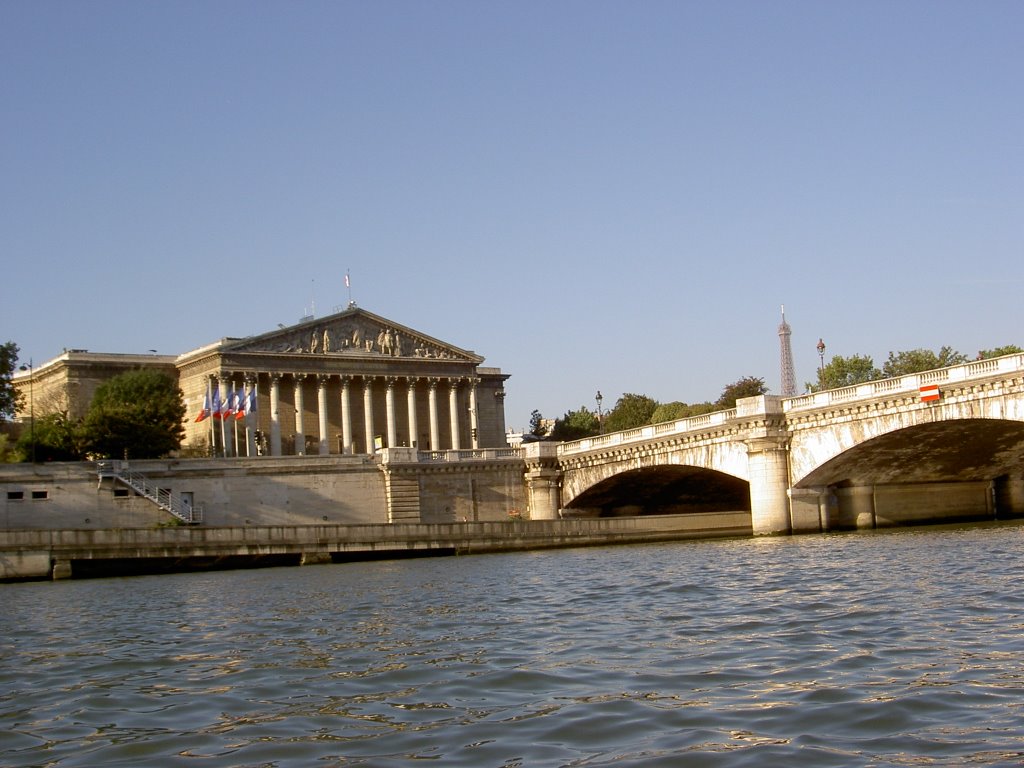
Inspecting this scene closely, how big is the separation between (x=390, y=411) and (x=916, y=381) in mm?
50743

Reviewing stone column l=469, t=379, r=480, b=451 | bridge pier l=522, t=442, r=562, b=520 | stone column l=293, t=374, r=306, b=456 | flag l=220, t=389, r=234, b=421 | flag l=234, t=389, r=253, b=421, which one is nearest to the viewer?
bridge pier l=522, t=442, r=562, b=520

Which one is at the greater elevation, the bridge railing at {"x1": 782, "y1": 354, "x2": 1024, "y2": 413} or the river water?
the bridge railing at {"x1": 782, "y1": 354, "x2": 1024, "y2": 413}

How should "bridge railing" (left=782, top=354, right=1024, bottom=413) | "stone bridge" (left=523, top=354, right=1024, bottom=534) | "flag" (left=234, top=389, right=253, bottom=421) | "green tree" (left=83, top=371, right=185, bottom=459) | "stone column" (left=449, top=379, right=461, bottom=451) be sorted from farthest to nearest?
"stone column" (left=449, top=379, right=461, bottom=451) → "flag" (left=234, top=389, right=253, bottom=421) → "green tree" (left=83, top=371, right=185, bottom=459) → "stone bridge" (left=523, top=354, right=1024, bottom=534) → "bridge railing" (left=782, top=354, right=1024, bottom=413)

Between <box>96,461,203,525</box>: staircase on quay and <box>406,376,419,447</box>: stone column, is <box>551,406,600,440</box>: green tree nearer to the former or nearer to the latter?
<box>406,376,419,447</box>: stone column

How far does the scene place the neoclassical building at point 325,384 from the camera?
89.2 meters

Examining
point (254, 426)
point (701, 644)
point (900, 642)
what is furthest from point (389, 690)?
point (254, 426)

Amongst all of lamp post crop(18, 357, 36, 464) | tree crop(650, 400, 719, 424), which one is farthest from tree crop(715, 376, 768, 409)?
lamp post crop(18, 357, 36, 464)

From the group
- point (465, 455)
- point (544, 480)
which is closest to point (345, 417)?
point (465, 455)

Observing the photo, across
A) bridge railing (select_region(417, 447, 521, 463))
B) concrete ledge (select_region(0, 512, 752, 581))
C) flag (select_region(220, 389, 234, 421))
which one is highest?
flag (select_region(220, 389, 234, 421))

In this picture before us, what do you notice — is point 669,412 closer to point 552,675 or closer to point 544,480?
point 544,480

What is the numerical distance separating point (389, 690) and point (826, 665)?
5.02m

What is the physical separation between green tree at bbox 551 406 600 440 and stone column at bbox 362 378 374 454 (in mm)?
34085

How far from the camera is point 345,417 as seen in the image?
92562 millimetres

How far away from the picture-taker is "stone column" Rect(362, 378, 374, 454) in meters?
92.8
